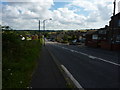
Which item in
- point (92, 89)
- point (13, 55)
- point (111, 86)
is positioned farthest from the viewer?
point (13, 55)

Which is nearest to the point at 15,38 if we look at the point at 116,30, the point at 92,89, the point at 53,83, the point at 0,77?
the point at 0,77

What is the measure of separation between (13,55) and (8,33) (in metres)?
1.81

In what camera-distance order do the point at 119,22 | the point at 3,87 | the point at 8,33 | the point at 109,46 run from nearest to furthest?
1. the point at 3,87
2. the point at 8,33
3. the point at 109,46
4. the point at 119,22

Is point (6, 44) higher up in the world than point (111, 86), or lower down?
higher up

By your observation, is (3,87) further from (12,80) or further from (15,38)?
(15,38)

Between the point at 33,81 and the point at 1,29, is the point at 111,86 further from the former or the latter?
the point at 1,29

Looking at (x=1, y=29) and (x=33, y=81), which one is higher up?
(x=1, y=29)

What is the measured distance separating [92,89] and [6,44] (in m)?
6.41

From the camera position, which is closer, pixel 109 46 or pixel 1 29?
pixel 1 29

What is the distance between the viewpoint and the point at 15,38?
11031 mm

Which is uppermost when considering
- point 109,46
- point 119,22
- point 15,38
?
point 119,22

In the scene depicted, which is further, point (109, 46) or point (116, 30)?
point (116, 30)

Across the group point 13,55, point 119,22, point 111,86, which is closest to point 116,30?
point 119,22

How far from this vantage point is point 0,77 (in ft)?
21.3
